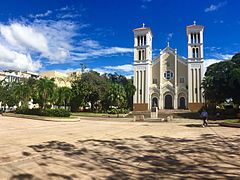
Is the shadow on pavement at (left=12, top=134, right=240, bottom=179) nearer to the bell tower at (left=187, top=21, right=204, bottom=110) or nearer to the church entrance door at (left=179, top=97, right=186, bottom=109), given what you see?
the bell tower at (left=187, top=21, right=204, bottom=110)

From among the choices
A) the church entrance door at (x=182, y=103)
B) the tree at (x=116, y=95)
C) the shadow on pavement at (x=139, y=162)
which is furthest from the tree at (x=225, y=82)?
the shadow on pavement at (x=139, y=162)

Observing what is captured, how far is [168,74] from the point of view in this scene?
51.1 m

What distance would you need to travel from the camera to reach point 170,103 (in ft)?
161

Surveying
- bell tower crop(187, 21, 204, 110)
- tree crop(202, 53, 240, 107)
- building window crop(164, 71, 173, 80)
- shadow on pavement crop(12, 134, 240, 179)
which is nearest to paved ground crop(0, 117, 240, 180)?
shadow on pavement crop(12, 134, 240, 179)

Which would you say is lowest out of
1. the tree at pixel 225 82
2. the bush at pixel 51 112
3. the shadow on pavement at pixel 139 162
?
the shadow on pavement at pixel 139 162

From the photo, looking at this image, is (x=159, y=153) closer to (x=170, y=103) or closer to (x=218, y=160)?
(x=218, y=160)

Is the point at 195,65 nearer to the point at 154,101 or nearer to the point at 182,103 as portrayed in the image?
the point at 182,103

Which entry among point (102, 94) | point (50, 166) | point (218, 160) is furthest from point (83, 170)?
point (102, 94)

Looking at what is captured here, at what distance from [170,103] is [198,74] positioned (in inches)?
313

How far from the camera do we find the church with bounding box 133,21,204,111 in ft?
156

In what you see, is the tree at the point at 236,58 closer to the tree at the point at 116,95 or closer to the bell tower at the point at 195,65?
the bell tower at the point at 195,65

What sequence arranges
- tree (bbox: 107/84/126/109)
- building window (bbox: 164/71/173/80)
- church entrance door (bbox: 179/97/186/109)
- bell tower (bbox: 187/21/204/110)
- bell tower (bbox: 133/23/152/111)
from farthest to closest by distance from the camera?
building window (bbox: 164/71/173/80) < bell tower (bbox: 133/23/152/111) < church entrance door (bbox: 179/97/186/109) < bell tower (bbox: 187/21/204/110) < tree (bbox: 107/84/126/109)

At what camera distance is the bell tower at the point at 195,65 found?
153ft

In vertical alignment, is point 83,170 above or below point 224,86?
below
